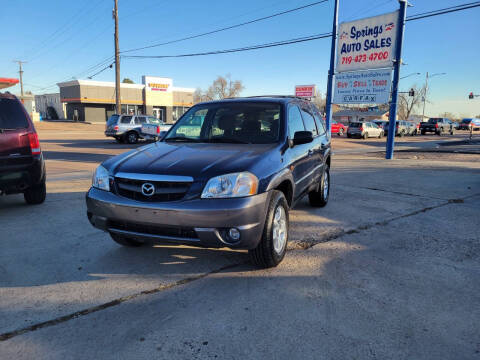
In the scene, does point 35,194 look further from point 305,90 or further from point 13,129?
point 305,90

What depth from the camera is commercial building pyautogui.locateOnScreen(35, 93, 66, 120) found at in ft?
201

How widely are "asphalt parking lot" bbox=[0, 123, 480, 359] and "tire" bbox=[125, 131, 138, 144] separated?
53.9 ft

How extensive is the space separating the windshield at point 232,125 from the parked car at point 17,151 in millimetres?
2484

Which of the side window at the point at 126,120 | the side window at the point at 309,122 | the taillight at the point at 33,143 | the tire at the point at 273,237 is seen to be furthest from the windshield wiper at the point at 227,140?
the side window at the point at 126,120

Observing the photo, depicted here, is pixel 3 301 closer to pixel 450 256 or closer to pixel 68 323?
pixel 68 323

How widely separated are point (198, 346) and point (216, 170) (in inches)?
57.2

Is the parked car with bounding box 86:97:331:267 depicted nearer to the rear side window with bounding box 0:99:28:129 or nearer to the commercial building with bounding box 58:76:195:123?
the rear side window with bounding box 0:99:28:129

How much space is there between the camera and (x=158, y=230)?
3221 millimetres

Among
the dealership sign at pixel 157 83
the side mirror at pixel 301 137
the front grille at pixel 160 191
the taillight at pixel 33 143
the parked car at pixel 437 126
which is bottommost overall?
the front grille at pixel 160 191

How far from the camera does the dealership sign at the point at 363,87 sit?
15539mm

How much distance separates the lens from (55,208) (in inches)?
234

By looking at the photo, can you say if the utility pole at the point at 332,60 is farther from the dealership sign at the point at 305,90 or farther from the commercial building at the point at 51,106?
the commercial building at the point at 51,106

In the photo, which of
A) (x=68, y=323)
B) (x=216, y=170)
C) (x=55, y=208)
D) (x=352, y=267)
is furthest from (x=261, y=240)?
(x=55, y=208)

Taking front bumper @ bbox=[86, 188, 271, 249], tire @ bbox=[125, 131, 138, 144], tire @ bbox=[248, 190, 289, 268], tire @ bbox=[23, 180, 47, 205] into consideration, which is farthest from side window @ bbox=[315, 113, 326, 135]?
tire @ bbox=[125, 131, 138, 144]
